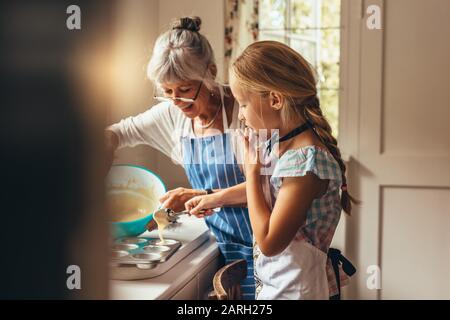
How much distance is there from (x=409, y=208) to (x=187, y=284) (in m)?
0.43

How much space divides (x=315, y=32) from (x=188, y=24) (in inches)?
9.4

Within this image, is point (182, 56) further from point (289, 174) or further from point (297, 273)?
point (297, 273)

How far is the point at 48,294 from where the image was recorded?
1.35 feet

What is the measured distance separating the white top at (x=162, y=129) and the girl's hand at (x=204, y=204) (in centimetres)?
8

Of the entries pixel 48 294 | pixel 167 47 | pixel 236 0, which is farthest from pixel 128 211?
pixel 48 294

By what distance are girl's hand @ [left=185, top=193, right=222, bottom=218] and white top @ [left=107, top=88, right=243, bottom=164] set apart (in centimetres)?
8

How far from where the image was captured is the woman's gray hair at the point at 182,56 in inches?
34.4

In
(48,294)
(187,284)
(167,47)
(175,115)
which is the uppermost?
(167,47)

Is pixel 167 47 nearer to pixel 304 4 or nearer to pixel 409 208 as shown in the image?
pixel 304 4

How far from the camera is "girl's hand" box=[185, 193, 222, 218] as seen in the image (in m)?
0.91

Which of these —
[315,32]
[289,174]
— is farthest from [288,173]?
[315,32]

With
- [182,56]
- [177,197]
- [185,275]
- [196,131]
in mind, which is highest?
[182,56]

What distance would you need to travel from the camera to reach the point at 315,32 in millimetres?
945

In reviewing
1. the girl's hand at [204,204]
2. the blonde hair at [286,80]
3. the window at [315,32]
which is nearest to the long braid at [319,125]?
the blonde hair at [286,80]
